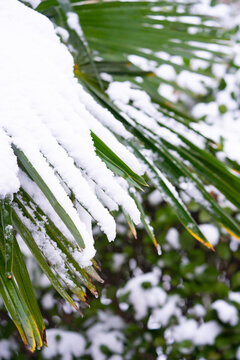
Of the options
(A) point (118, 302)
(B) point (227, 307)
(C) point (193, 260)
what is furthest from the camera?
(A) point (118, 302)

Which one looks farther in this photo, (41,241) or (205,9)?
(205,9)

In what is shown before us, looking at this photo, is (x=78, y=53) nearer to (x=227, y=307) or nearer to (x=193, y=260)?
(x=193, y=260)

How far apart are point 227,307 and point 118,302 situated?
0.44 metres

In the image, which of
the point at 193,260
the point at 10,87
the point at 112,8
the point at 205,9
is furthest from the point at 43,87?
the point at 205,9

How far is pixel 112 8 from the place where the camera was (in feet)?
3.40

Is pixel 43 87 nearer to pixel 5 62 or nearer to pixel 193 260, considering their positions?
pixel 5 62

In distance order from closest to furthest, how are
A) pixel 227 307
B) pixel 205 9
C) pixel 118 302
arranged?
pixel 227 307 < pixel 118 302 < pixel 205 9

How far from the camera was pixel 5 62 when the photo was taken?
532 mm

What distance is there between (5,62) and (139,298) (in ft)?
3.54

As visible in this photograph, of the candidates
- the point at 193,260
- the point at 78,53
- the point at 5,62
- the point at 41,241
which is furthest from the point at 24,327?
the point at 193,260

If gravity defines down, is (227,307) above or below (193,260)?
below

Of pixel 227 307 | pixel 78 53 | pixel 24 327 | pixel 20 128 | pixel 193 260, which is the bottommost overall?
pixel 227 307

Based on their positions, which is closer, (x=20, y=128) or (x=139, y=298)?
(x=20, y=128)

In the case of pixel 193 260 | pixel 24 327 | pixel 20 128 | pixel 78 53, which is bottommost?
pixel 193 260
